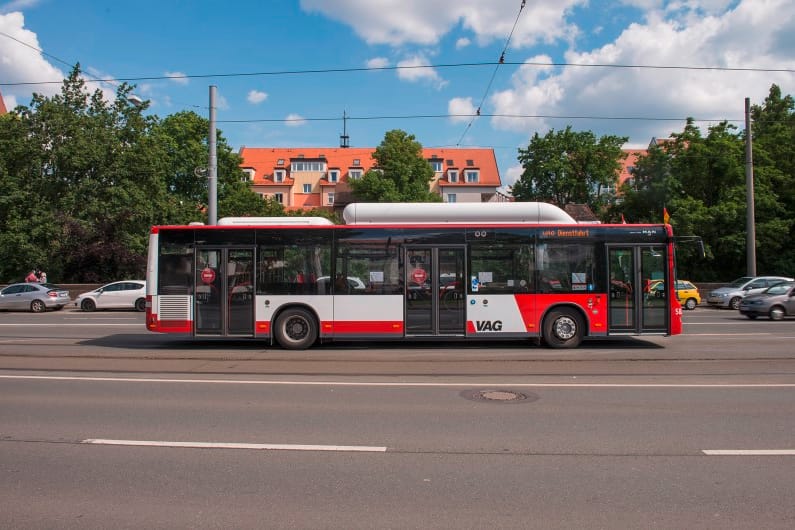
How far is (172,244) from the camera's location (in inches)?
513

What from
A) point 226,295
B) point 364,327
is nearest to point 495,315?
point 364,327

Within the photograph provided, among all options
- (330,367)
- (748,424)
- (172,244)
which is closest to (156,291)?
(172,244)

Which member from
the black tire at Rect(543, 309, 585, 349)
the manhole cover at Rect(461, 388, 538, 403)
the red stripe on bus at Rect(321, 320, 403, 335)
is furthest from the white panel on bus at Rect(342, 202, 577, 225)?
the manhole cover at Rect(461, 388, 538, 403)

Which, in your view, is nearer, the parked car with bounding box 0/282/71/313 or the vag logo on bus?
the vag logo on bus

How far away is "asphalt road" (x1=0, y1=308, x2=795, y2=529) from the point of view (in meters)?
4.13

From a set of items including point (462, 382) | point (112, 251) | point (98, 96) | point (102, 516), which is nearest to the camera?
point (102, 516)

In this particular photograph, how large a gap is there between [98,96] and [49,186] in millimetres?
7243

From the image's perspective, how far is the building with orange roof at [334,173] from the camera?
276 ft

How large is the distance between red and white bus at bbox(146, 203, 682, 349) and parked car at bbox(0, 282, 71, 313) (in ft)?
58.3

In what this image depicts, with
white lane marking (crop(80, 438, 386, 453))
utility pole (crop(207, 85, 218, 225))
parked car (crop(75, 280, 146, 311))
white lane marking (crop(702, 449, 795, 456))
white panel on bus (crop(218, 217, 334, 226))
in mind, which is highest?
utility pole (crop(207, 85, 218, 225))

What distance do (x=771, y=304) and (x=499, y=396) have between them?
57.2 ft

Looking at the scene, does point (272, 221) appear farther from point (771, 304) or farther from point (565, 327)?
point (771, 304)

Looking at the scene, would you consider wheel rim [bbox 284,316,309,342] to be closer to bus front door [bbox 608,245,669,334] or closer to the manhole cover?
the manhole cover

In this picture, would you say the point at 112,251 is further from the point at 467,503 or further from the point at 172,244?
the point at 467,503
